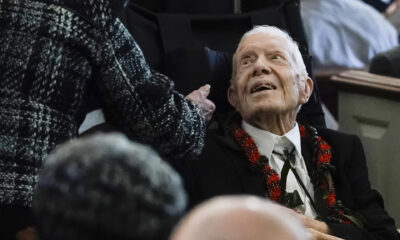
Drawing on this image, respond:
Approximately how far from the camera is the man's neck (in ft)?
6.13

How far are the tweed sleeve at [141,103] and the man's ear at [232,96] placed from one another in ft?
1.38

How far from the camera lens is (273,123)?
1.88 meters

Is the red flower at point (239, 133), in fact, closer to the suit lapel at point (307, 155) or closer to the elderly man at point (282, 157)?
the elderly man at point (282, 157)

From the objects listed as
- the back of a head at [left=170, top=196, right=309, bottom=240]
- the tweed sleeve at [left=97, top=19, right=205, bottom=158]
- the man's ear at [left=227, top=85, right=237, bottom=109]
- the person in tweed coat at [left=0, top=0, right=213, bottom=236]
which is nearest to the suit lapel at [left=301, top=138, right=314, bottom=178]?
the man's ear at [left=227, top=85, right=237, bottom=109]

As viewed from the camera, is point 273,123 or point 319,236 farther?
point 273,123

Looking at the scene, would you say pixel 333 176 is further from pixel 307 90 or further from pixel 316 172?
pixel 307 90

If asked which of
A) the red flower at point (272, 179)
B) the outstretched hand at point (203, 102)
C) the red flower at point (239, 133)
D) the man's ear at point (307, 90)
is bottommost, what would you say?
the red flower at point (272, 179)

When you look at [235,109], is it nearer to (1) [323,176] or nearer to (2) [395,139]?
(1) [323,176]

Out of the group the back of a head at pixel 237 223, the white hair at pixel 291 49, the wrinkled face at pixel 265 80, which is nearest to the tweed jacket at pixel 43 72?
the wrinkled face at pixel 265 80

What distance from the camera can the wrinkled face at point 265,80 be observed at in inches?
72.6

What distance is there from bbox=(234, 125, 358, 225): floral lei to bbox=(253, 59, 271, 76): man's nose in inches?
6.1

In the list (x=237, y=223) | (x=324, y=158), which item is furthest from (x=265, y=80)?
(x=237, y=223)

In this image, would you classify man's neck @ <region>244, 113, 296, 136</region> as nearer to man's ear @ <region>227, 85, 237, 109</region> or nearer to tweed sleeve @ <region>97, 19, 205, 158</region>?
man's ear @ <region>227, 85, 237, 109</region>

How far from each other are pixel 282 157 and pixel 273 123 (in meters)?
0.09
